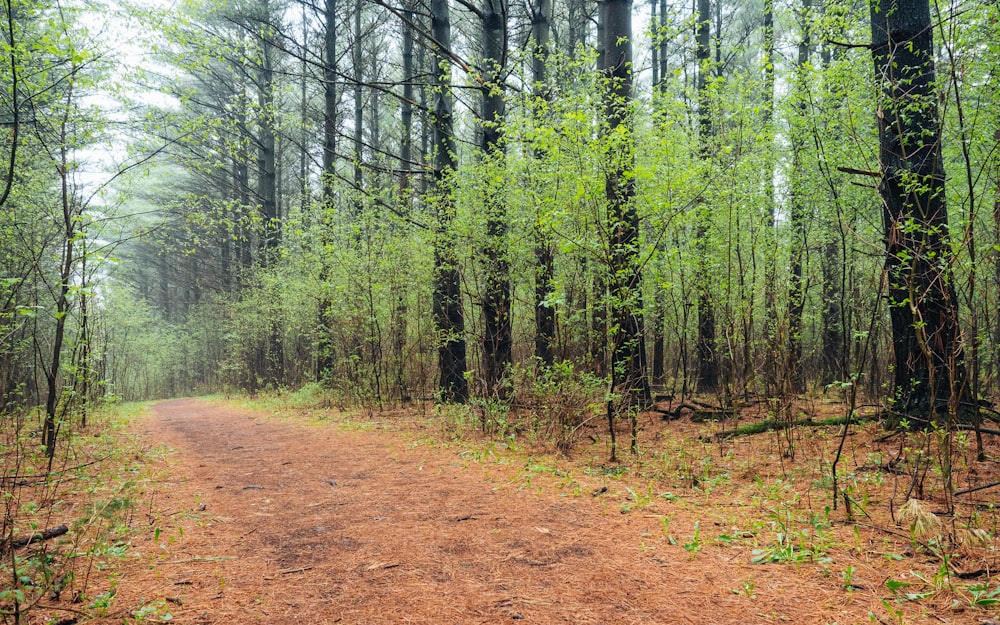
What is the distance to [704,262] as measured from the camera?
701 centimetres

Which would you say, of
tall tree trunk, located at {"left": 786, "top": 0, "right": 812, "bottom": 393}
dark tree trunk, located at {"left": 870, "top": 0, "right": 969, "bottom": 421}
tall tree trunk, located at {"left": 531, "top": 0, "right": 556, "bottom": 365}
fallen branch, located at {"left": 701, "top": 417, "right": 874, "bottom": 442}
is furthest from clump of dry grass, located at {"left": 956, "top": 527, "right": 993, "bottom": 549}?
tall tree trunk, located at {"left": 531, "top": 0, "right": 556, "bottom": 365}

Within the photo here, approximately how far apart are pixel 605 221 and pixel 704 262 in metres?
2.25

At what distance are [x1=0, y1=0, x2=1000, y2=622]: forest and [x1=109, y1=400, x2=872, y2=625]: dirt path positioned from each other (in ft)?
3.91

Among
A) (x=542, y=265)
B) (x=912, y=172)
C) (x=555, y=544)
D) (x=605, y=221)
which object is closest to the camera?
(x=555, y=544)

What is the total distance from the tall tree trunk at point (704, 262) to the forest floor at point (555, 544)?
103 inches

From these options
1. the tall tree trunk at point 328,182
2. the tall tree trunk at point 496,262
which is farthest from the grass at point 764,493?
the tall tree trunk at point 328,182

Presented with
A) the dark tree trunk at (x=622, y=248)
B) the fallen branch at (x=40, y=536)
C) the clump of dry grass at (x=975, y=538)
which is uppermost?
the dark tree trunk at (x=622, y=248)

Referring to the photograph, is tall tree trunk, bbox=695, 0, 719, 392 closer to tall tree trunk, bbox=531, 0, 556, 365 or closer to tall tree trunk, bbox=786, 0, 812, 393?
tall tree trunk, bbox=786, 0, 812, 393

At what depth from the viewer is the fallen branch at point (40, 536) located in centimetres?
306

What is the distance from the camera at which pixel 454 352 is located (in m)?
9.31

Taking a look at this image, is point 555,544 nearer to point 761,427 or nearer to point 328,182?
point 761,427

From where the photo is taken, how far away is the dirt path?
2.29 m

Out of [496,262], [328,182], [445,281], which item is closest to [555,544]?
[496,262]

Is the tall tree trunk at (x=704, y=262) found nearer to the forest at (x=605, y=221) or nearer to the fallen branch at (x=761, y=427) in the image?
the forest at (x=605, y=221)
